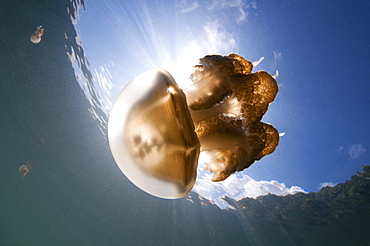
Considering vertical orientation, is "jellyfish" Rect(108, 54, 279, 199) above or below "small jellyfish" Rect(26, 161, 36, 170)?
above

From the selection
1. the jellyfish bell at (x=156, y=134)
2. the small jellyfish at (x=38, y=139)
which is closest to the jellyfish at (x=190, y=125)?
the jellyfish bell at (x=156, y=134)

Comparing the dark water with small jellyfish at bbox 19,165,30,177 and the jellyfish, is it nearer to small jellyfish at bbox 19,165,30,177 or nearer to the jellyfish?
small jellyfish at bbox 19,165,30,177

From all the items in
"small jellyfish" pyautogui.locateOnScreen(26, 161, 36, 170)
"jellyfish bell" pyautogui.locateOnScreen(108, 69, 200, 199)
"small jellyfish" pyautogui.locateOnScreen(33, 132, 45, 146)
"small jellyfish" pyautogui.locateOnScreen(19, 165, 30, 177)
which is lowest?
"small jellyfish" pyautogui.locateOnScreen(19, 165, 30, 177)

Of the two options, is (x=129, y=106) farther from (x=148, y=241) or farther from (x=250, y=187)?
(x=148, y=241)

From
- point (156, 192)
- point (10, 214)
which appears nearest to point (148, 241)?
point (10, 214)

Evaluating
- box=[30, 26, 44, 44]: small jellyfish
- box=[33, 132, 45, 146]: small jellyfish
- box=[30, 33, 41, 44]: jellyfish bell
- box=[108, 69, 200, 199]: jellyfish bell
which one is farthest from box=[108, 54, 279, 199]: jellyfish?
box=[33, 132, 45, 146]: small jellyfish

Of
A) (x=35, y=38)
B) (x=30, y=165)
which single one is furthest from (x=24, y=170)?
(x=35, y=38)

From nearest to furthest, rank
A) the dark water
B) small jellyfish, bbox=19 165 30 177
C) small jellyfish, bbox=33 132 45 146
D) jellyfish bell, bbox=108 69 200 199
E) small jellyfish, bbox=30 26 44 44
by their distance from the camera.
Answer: jellyfish bell, bbox=108 69 200 199 → small jellyfish, bbox=30 26 44 44 → the dark water → small jellyfish, bbox=33 132 45 146 → small jellyfish, bbox=19 165 30 177
